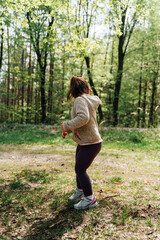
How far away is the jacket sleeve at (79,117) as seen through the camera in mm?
2621

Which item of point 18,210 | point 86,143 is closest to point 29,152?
point 18,210

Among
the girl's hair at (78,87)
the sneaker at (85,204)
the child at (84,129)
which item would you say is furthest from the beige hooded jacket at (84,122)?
the sneaker at (85,204)

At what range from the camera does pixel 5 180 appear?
432cm

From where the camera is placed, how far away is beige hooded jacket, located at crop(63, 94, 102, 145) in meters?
2.64

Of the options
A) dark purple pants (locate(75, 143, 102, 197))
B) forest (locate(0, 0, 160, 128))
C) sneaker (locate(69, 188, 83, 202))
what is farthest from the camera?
forest (locate(0, 0, 160, 128))

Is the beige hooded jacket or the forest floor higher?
the beige hooded jacket

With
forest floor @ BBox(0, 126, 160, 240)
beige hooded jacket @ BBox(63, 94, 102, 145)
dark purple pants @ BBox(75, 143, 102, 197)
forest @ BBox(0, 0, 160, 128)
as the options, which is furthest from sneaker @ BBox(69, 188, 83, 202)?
forest @ BBox(0, 0, 160, 128)

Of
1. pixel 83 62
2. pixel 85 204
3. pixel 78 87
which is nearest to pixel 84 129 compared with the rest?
pixel 78 87

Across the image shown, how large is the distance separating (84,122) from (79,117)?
0.32ft

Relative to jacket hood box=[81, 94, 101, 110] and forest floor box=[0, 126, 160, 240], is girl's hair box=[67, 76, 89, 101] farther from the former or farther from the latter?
forest floor box=[0, 126, 160, 240]

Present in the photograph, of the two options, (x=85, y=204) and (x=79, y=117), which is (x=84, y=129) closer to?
(x=79, y=117)

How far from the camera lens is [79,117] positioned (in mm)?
2619

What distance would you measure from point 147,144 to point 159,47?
12368 millimetres

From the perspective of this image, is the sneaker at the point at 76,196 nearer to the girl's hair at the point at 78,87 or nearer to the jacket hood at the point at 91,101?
the jacket hood at the point at 91,101
